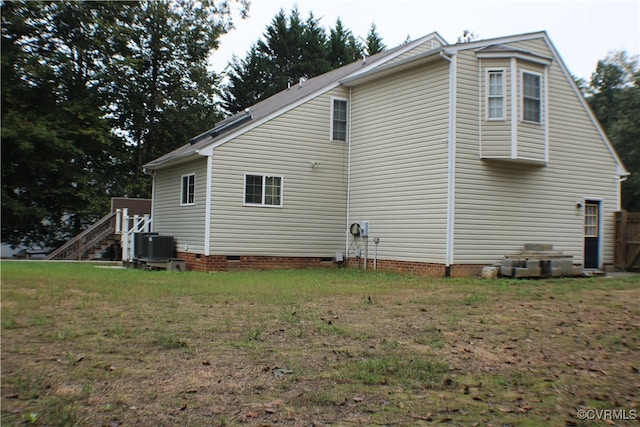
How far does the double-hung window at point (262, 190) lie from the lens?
1680 cm

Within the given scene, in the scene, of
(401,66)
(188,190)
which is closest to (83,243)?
(188,190)

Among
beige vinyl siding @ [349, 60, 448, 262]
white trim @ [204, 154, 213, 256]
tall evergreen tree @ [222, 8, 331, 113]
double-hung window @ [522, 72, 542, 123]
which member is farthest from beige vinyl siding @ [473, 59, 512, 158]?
tall evergreen tree @ [222, 8, 331, 113]

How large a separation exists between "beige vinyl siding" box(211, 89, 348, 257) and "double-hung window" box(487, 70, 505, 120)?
16.6ft

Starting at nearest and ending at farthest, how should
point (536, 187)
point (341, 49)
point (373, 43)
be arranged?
point (536, 187)
point (341, 49)
point (373, 43)

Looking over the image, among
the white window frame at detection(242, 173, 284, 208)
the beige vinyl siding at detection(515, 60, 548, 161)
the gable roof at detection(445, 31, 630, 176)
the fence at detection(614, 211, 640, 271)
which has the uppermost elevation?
the gable roof at detection(445, 31, 630, 176)

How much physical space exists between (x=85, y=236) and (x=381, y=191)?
39.8 feet

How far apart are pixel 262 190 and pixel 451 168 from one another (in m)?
5.72

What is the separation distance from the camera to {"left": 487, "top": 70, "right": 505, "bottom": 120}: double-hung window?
1462 centimetres

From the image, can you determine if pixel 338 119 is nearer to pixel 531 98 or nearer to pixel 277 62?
pixel 531 98

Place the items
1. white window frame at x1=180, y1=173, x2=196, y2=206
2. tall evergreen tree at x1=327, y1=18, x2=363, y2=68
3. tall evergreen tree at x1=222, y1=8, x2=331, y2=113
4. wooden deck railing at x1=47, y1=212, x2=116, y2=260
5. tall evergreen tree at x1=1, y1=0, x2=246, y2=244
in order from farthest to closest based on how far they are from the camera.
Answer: tall evergreen tree at x1=327, y1=18, x2=363, y2=68 → tall evergreen tree at x1=222, y1=8, x2=331, y2=113 → tall evergreen tree at x1=1, y1=0, x2=246, y2=244 → wooden deck railing at x1=47, y1=212, x2=116, y2=260 → white window frame at x1=180, y1=173, x2=196, y2=206

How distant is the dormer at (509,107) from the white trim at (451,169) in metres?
0.85

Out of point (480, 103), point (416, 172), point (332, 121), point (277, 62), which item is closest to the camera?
point (480, 103)

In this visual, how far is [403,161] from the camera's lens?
51.7 ft

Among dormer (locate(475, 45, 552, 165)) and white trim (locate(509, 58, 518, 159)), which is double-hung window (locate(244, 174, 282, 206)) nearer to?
dormer (locate(475, 45, 552, 165))
